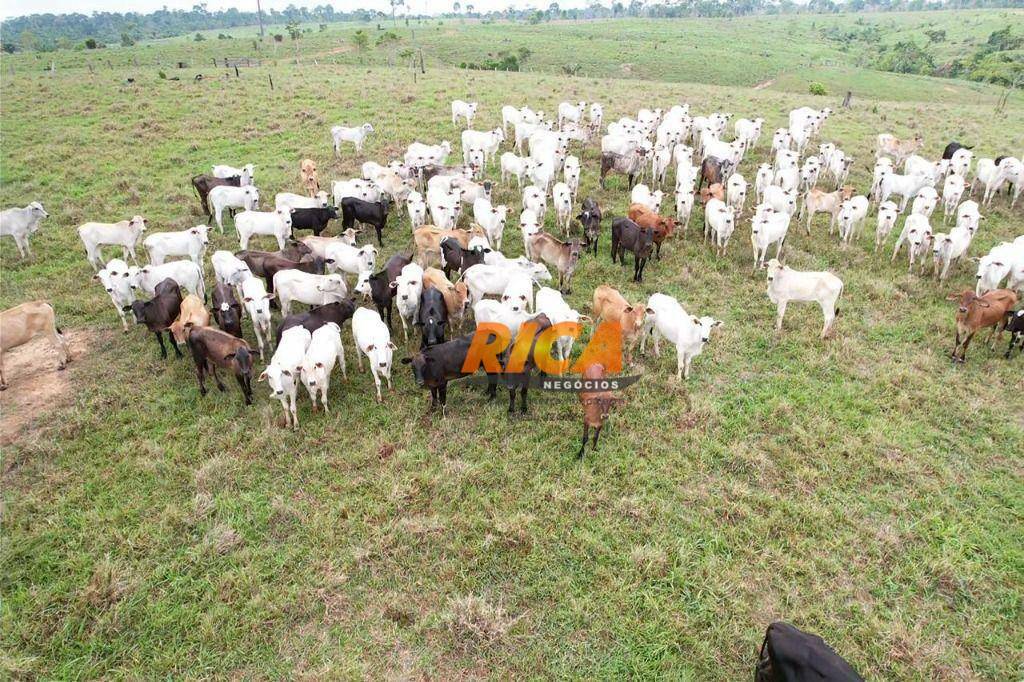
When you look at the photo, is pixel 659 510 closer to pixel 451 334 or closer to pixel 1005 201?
pixel 451 334

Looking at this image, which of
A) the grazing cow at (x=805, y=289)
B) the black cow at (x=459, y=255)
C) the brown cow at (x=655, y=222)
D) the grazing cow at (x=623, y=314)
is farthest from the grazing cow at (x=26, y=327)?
the grazing cow at (x=805, y=289)

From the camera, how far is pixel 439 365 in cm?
912

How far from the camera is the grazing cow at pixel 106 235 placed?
527 inches

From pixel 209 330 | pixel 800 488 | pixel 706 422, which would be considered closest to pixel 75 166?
pixel 209 330

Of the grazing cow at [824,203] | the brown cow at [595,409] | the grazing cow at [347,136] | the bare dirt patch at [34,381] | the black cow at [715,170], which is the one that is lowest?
the bare dirt patch at [34,381]

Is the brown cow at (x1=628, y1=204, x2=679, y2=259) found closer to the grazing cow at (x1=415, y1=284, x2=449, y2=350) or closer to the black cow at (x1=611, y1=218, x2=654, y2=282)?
the black cow at (x1=611, y1=218, x2=654, y2=282)

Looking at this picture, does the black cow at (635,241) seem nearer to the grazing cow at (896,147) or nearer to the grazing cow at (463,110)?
the grazing cow at (463,110)

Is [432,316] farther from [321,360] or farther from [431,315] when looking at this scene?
[321,360]

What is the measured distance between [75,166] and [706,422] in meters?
23.0

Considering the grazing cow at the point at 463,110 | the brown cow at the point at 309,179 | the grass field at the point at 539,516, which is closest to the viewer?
the grass field at the point at 539,516

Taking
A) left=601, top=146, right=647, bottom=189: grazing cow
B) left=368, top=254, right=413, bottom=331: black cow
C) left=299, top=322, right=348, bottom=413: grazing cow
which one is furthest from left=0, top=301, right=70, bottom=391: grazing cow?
left=601, top=146, right=647, bottom=189: grazing cow

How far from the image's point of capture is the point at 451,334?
11.4 meters

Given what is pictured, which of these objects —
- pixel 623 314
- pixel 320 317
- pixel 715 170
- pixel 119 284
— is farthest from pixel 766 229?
pixel 119 284

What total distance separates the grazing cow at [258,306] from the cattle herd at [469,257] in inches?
1.5
